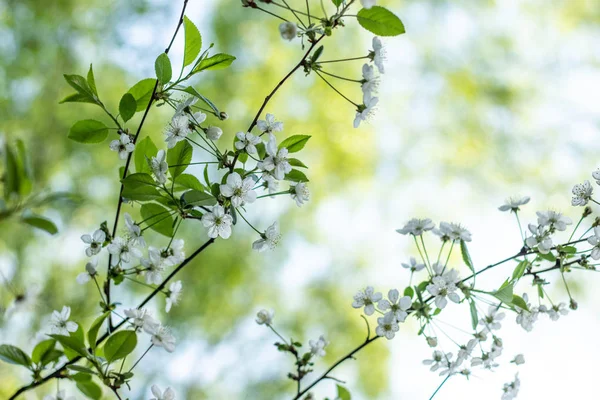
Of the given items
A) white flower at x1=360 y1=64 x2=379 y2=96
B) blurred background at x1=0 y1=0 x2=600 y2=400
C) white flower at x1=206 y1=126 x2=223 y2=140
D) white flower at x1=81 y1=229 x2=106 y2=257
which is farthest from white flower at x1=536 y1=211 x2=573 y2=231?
blurred background at x1=0 y1=0 x2=600 y2=400

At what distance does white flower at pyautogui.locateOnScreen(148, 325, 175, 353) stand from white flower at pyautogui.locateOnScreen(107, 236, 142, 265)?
0.08 metres

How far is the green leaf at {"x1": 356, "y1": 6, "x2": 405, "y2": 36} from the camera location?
42 cm

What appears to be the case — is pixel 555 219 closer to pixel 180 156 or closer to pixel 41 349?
pixel 180 156

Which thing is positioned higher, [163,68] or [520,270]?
[163,68]

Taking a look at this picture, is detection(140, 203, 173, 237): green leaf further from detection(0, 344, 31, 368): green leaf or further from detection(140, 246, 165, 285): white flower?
detection(0, 344, 31, 368): green leaf

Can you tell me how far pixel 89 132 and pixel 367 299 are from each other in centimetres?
34

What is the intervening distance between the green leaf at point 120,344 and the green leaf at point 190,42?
0.85 ft

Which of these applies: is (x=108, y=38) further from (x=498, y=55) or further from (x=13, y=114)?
(x=498, y=55)

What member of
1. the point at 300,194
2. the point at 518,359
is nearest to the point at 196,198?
the point at 300,194

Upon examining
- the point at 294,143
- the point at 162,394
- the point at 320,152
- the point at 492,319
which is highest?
the point at 320,152

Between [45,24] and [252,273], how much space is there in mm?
1926

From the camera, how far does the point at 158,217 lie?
1.65 feet

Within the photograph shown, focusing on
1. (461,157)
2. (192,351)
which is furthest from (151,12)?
(461,157)

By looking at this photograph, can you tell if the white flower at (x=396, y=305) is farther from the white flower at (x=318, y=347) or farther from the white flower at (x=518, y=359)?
the white flower at (x=518, y=359)
